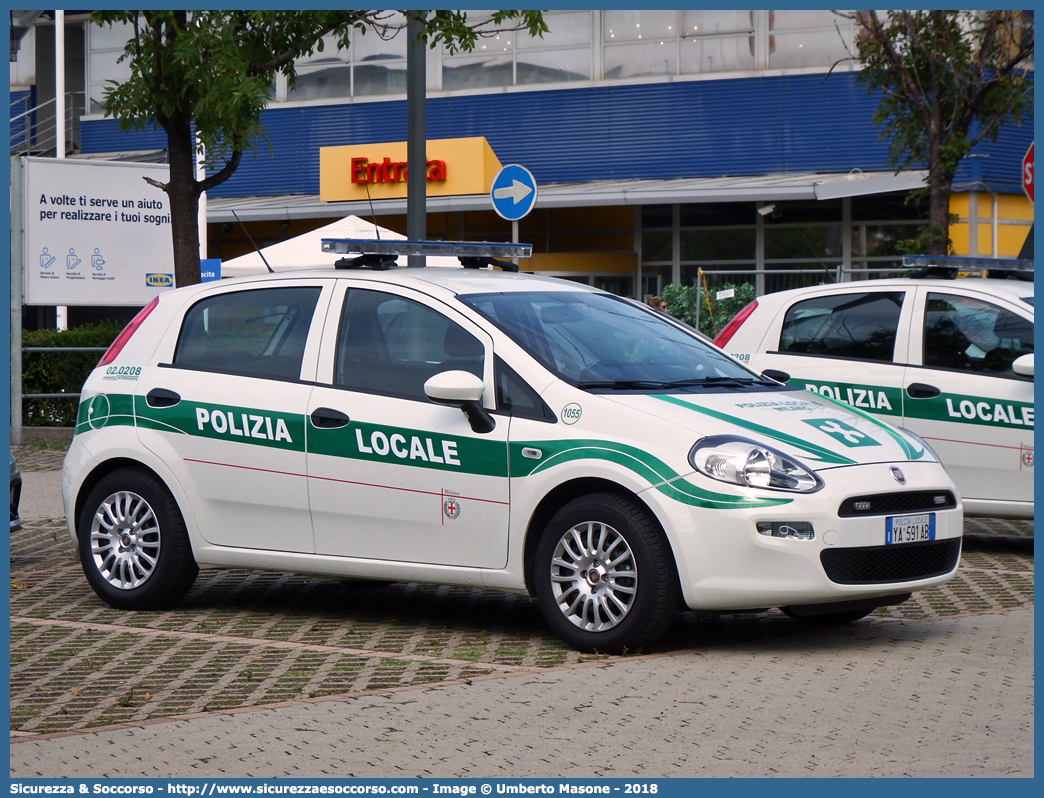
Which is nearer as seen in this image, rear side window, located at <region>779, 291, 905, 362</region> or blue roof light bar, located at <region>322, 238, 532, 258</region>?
blue roof light bar, located at <region>322, 238, 532, 258</region>

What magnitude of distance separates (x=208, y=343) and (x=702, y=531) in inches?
117

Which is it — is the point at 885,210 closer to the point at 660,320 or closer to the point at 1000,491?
the point at 1000,491

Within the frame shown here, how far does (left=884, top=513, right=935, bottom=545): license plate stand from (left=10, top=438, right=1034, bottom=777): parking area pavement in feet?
1.66

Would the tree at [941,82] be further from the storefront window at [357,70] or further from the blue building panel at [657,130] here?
the storefront window at [357,70]

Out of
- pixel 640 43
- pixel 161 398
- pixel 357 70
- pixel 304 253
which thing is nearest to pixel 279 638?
pixel 161 398

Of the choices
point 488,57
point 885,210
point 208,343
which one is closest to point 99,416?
point 208,343

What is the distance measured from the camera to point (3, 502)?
456 cm

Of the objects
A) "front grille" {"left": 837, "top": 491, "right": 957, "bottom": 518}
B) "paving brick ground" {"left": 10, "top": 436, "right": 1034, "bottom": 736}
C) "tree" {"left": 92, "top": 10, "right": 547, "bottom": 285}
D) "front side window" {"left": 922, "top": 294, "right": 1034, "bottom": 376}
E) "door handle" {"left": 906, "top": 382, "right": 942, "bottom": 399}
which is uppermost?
"tree" {"left": 92, "top": 10, "right": 547, "bottom": 285}

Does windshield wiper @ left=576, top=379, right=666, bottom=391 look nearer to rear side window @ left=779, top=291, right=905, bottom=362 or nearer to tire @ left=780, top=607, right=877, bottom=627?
tire @ left=780, top=607, right=877, bottom=627

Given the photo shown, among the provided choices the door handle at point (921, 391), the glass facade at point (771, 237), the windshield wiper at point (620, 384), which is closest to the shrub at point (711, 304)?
the glass facade at point (771, 237)

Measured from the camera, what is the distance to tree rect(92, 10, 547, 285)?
430 inches

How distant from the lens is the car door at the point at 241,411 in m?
7.63

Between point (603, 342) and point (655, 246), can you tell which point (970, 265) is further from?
point (655, 246)

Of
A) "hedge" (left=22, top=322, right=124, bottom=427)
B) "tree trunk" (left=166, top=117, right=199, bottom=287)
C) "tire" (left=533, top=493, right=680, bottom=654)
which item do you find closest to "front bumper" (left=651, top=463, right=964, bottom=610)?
"tire" (left=533, top=493, right=680, bottom=654)
